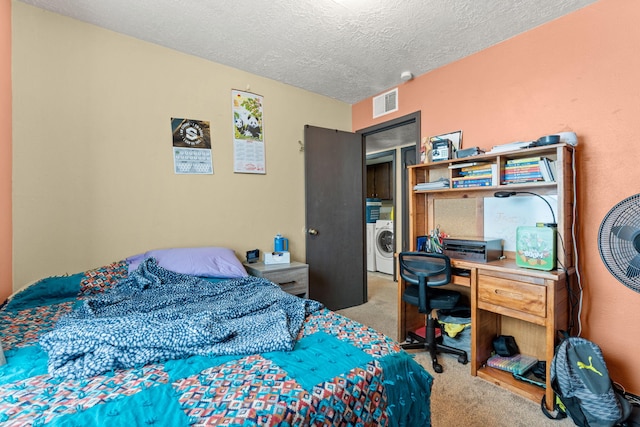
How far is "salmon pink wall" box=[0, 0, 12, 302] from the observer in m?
1.77

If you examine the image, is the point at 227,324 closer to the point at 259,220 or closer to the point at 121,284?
the point at 121,284

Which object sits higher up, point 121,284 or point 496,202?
point 496,202

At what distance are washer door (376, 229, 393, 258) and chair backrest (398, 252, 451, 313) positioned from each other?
106 inches

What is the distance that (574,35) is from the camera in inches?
77.8

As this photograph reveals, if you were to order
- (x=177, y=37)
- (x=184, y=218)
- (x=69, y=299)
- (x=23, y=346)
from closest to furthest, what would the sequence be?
(x=23, y=346)
(x=69, y=299)
(x=177, y=37)
(x=184, y=218)

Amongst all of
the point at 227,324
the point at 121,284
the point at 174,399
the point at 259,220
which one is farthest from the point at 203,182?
the point at 174,399

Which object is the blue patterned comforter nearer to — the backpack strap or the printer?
the printer

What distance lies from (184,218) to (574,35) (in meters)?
3.17

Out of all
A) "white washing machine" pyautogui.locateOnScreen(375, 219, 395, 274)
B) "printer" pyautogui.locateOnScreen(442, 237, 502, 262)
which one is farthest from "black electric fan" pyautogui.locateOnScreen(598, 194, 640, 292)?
"white washing machine" pyautogui.locateOnScreen(375, 219, 395, 274)

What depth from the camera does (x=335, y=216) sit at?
342cm

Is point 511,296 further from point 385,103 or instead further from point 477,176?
point 385,103

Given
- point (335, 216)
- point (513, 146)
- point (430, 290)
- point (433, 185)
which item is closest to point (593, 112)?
point (513, 146)

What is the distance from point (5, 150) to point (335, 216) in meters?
2.68

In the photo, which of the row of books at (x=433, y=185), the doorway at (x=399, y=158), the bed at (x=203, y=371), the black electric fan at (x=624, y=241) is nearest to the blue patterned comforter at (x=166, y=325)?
the bed at (x=203, y=371)
